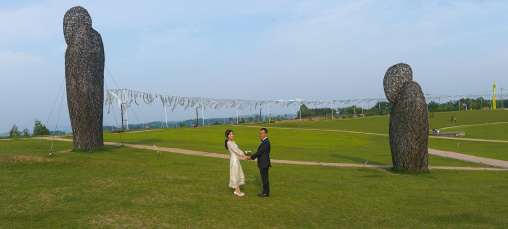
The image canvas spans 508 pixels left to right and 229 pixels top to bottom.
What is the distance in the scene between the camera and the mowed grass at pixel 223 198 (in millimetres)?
8453

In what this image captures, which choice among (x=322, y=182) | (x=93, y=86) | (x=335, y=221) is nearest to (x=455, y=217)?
(x=335, y=221)

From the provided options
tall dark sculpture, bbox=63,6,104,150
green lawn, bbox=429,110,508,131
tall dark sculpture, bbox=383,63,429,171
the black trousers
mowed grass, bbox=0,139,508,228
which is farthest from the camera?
green lawn, bbox=429,110,508,131

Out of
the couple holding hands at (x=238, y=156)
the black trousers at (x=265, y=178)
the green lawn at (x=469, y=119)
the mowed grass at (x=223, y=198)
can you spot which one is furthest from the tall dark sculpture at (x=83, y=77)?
the green lawn at (x=469, y=119)

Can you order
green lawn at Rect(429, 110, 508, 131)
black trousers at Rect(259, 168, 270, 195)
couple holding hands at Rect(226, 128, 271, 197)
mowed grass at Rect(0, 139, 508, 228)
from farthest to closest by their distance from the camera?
green lawn at Rect(429, 110, 508, 131)
black trousers at Rect(259, 168, 270, 195)
couple holding hands at Rect(226, 128, 271, 197)
mowed grass at Rect(0, 139, 508, 228)

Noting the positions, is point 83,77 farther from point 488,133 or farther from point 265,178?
point 488,133

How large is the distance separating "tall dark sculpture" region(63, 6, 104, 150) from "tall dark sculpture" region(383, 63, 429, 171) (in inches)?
570

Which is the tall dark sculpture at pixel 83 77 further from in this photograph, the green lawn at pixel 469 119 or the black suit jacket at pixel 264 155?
the green lawn at pixel 469 119

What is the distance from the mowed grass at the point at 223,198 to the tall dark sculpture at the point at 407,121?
82 centimetres

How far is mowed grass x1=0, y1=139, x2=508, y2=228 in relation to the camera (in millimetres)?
8453

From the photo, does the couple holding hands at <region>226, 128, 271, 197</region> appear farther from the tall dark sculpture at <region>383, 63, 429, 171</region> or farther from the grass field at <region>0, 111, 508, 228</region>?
the tall dark sculpture at <region>383, 63, 429, 171</region>

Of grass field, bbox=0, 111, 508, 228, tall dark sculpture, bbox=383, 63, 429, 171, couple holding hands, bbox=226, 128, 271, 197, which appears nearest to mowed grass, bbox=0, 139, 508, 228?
grass field, bbox=0, 111, 508, 228

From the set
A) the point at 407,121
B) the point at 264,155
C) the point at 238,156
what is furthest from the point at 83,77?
the point at 407,121

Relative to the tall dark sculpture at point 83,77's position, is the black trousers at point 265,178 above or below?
below

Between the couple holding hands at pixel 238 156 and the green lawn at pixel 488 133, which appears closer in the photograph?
the couple holding hands at pixel 238 156
